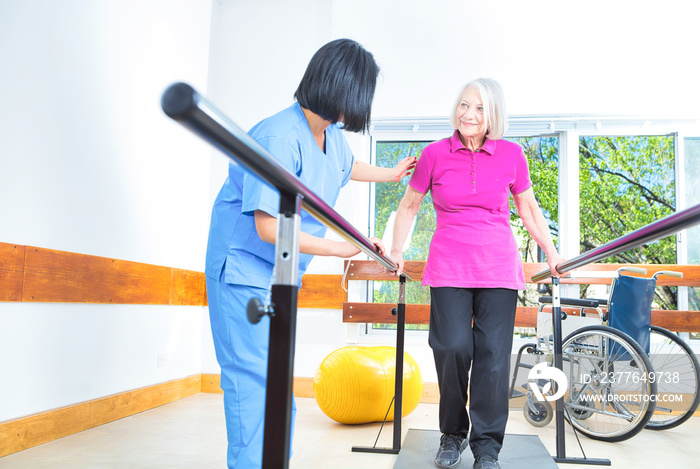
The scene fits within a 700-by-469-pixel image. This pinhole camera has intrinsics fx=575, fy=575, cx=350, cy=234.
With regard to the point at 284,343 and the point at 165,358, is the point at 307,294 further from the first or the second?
the point at 284,343

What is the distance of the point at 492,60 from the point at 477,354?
241 cm

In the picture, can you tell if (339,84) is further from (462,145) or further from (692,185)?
(692,185)

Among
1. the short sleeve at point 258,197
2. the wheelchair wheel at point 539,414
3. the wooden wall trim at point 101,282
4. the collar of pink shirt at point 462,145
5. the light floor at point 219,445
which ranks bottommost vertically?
the light floor at point 219,445

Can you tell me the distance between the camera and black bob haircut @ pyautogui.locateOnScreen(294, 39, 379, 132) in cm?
138

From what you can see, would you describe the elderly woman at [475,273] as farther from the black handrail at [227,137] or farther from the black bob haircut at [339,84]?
the black handrail at [227,137]

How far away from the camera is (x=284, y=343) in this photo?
789mm

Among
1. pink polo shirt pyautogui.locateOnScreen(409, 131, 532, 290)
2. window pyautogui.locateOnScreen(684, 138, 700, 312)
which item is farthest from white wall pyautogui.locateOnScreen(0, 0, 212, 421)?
window pyautogui.locateOnScreen(684, 138, 700, 312)

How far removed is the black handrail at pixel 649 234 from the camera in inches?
44.8

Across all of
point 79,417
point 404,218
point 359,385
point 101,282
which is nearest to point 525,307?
point 359,385

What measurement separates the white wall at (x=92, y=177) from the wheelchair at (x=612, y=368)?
211 cm

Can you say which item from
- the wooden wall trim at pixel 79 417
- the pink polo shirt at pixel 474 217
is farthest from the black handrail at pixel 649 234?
the wooden wall trim at pixel 79 417

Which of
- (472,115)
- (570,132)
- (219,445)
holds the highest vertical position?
(570,132)

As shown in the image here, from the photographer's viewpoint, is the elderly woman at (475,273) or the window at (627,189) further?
the window at (627,189)

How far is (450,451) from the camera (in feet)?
6.63
